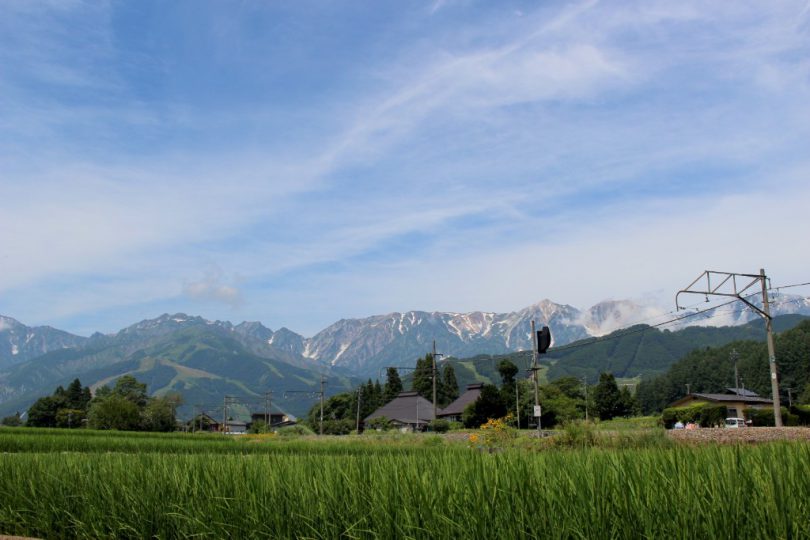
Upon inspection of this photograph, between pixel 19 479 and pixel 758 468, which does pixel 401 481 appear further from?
pixel 19 479

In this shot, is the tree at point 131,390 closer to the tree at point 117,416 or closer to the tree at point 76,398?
the tree at point 76,398

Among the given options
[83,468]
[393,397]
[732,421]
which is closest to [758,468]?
[83,468]

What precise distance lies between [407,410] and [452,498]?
339ft

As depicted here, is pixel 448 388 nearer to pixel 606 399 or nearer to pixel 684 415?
pixel 606 399

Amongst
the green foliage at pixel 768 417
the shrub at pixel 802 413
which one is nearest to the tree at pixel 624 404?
the green foliage at pixel 768 417

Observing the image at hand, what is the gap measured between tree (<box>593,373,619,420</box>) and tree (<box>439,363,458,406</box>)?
25872 millimetres

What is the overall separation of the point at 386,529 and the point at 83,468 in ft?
20.3

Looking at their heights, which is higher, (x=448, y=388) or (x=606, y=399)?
(x=448, y=388)

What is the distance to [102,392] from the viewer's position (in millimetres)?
139500

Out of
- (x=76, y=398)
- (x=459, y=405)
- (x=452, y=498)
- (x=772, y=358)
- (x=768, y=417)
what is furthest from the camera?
(x=76, y=398)

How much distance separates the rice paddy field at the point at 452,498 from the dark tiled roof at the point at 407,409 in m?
95.2

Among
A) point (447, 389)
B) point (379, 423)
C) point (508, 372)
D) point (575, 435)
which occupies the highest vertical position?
point (508, 372)

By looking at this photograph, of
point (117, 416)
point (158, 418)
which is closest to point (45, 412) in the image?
point (158, 418)

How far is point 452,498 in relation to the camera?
480 cm
